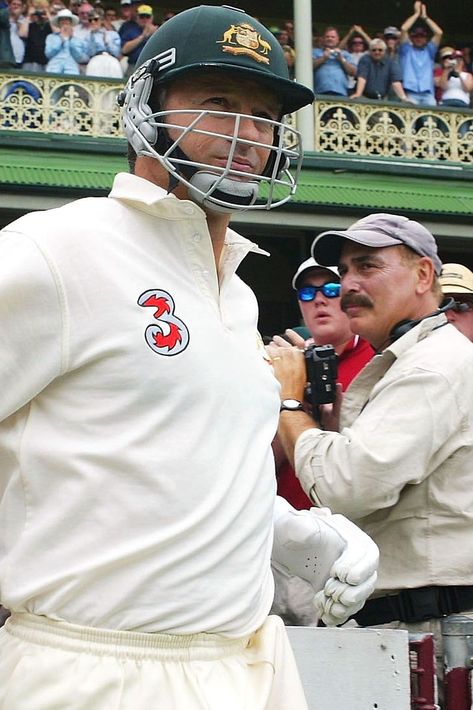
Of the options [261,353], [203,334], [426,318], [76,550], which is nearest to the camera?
[76,550]

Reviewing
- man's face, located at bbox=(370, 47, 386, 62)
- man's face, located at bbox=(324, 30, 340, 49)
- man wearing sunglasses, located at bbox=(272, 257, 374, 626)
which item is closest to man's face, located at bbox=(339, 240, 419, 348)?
man wearing sunglasses, located at bbox=(272, 257, 374, 626)

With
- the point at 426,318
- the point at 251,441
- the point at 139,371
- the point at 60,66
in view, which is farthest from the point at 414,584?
the point at 60,66

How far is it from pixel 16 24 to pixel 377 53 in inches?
191

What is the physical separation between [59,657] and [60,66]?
14065 mm

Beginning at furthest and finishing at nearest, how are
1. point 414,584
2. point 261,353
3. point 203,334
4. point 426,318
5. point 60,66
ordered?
point 60,66
point 426,318
point 414,584
point 261,353
point 203,334

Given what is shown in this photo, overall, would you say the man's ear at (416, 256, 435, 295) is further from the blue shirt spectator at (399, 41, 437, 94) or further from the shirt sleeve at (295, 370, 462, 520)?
the blue shirt spectator at (399, 41, 437, 94)

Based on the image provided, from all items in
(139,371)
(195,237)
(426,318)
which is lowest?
(426,318)

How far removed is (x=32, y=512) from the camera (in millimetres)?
2170

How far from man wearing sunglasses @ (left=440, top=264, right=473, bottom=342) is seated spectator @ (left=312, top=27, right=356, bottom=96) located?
10608mm

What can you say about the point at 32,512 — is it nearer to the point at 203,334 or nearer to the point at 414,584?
the point at 203,334

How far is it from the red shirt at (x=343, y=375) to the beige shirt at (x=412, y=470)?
0.52 m

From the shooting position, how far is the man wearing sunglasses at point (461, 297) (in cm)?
623

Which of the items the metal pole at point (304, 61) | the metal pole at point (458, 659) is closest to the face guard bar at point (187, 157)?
the metal pole at point (458, 659)

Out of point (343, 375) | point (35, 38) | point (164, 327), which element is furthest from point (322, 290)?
point (35, 38)
